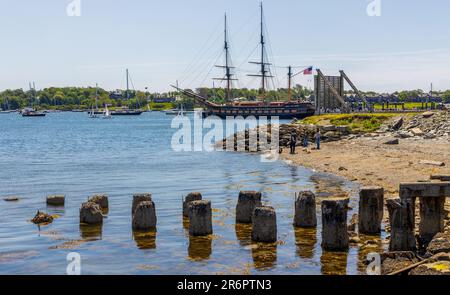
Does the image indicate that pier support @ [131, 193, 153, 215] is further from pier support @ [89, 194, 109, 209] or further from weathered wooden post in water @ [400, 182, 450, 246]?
weathered wooden post in water @ [400, 182, 450, 246]

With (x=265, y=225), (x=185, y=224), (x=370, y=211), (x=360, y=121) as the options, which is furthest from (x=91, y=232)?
(x=360, y=121)

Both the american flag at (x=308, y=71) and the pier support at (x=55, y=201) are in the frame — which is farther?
the american flag at (x=308, y=71)

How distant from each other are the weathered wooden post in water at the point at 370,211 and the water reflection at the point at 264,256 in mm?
3192

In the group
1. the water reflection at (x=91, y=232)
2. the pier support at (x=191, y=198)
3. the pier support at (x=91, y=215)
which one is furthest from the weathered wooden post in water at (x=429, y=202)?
the pier support at (x=91, y=215)

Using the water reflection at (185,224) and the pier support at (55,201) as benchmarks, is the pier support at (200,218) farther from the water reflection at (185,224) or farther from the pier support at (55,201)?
the pier support at (55,201)

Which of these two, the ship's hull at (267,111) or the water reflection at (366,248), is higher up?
the ship's hull at (267,111)

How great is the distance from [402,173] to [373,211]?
14.1 m

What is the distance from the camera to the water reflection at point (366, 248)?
17.7m

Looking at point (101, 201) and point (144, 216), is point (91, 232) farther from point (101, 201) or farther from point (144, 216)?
point (101, 201)

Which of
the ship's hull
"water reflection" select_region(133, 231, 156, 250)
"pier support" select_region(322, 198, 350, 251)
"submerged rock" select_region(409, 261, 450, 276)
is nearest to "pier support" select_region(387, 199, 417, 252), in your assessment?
"pier support" select_region(322, 198, 350, 251)

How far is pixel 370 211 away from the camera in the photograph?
2112cm

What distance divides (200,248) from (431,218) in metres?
7.37

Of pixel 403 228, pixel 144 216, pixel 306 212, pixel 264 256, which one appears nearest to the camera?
pixel 403 228

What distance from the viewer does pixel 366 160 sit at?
43.1 m
